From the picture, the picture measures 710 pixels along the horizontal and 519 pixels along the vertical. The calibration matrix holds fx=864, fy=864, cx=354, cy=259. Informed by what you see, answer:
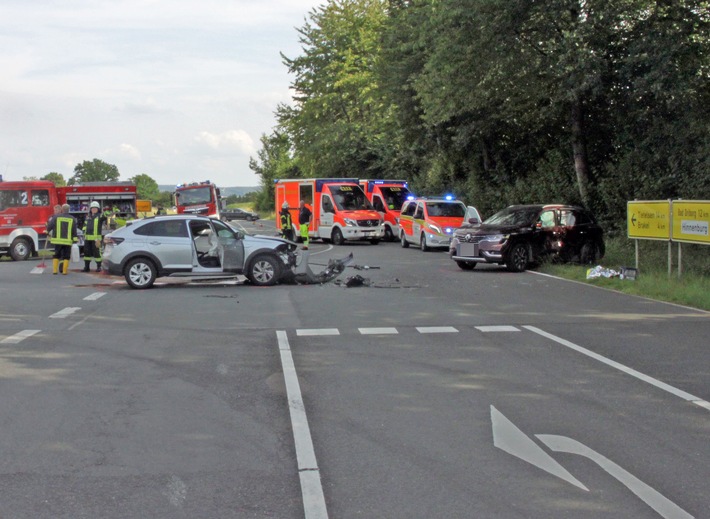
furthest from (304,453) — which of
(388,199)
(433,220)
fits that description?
(388,199)

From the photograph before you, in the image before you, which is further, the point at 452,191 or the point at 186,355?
the point at 452,191

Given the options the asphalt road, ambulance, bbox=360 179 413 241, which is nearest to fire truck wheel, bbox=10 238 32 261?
ambulance, bbox=360 179 413 241

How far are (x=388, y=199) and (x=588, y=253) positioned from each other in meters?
16.9

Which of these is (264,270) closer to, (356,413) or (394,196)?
(356,413)

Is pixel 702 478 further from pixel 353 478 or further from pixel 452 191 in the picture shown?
pixel 452 191

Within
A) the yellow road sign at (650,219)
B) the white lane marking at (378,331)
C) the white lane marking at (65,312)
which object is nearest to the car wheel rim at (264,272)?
the white lane marking at (65,312)

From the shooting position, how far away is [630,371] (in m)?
8.70

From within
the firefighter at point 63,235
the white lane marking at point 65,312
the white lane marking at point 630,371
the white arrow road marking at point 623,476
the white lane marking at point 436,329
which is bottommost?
the white lane marking at point 630,371

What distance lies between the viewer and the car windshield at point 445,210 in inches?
1210

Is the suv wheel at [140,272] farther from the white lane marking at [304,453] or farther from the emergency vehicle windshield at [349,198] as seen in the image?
the emergency vehicle windshield at [349,198]

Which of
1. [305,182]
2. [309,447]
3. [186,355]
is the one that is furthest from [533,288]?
[305,182]

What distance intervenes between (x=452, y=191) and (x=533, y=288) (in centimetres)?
2340

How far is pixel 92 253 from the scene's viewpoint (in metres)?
23.3

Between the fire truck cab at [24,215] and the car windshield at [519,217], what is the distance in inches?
633
